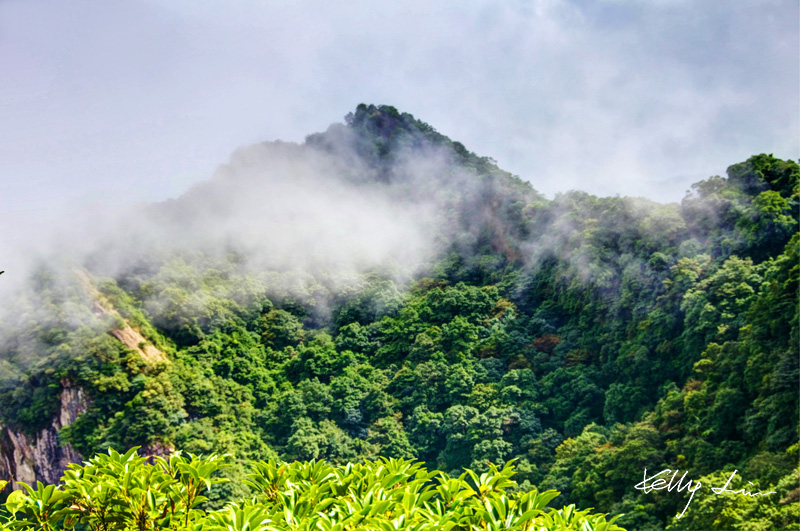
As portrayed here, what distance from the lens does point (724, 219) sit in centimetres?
3200

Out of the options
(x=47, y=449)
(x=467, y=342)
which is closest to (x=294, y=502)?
(x=47, y=449)

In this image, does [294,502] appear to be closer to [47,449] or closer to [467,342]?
[47,449]

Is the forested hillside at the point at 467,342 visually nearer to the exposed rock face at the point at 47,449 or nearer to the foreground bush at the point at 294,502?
the exposed rock face at the point at 47,449

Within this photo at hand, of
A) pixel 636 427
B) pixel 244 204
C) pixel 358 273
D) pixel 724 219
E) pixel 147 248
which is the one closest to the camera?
pixel 636 427

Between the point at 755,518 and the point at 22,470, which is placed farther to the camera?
the point at 22,470

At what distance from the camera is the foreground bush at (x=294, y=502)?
18.7ft

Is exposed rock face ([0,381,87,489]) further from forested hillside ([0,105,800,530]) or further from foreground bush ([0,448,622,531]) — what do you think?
foreground bush ([0,448,622,531])

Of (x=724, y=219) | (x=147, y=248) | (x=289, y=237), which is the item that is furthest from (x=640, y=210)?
(x=147, y=248)

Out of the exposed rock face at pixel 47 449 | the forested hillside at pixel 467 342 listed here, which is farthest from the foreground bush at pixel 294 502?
the exposed rock face at pixel 47 449

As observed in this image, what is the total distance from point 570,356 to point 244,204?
33.8 meters

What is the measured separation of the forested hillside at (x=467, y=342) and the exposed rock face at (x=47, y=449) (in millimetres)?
492

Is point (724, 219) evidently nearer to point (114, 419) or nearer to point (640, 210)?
point (640, 210)

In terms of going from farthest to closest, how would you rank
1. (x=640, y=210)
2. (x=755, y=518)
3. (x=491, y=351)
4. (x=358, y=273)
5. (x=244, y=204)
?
(x=244, y=204)
(x=358, y=273)
(x=491, y=351)
(x=640, y=210)
(x=755, y=518)

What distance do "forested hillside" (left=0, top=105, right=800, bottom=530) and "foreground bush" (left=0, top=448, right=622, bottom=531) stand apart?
419 inches
